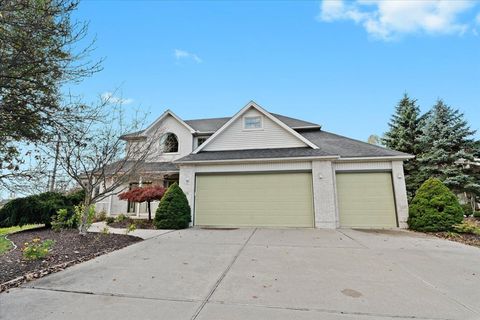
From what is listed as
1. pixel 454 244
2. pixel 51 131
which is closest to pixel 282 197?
pixel 454 244

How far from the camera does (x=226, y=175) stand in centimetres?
1160

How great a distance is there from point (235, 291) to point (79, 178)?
6567 mm

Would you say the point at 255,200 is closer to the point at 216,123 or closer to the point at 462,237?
the point at 462,237

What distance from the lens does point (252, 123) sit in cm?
1302

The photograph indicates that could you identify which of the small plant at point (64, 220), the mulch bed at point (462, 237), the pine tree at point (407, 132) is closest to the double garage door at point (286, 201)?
the mulch bed at point (462, 237)

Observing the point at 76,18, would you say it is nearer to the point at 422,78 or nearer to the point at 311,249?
the point at 311,249

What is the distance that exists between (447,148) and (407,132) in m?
2.71

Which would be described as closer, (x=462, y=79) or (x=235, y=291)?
(x=235, y=291)

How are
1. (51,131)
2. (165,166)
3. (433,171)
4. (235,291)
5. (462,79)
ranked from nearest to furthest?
1. (235,291)
2. (51,131)
3. (462,79)
4. (165,166)
5. (433,171)

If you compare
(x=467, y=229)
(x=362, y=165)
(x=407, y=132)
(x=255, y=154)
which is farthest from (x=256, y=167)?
(x=407, y=132)

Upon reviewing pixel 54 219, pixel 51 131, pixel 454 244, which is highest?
pixel 51 131

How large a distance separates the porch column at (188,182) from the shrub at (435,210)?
963cm

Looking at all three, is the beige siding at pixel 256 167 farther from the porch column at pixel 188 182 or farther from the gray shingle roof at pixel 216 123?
the gray shingle roof at pixel 216 123

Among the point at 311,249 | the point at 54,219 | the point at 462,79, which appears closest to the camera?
the point at 311,249
